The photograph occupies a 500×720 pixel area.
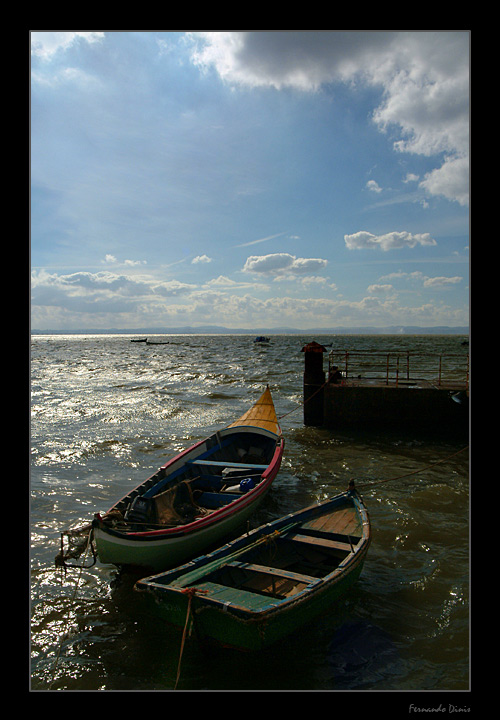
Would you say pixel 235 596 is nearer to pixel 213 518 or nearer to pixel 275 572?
pixel 275 572

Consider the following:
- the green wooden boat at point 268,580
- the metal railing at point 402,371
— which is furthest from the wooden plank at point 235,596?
the metal railing at point 402,371

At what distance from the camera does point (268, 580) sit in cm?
650

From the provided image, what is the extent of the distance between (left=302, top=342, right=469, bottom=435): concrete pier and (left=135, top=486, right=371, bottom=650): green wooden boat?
373 inches

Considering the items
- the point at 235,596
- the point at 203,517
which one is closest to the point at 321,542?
the point at 235,596

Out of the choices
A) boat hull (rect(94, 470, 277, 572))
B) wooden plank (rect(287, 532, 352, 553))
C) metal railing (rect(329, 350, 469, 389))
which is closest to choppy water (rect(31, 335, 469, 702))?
boat hull (rect(94, 470, 277, 572))

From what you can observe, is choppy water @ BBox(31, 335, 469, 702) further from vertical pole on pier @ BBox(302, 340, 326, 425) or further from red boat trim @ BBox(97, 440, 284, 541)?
red boat trim @ BBox(97, 440, 284, 541)

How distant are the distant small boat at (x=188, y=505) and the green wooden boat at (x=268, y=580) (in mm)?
1139

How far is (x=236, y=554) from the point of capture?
22.3 ft

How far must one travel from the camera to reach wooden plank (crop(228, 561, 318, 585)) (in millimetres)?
6145

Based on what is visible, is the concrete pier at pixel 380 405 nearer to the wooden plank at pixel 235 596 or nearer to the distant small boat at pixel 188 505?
the distant small boat at pixel 188 505
